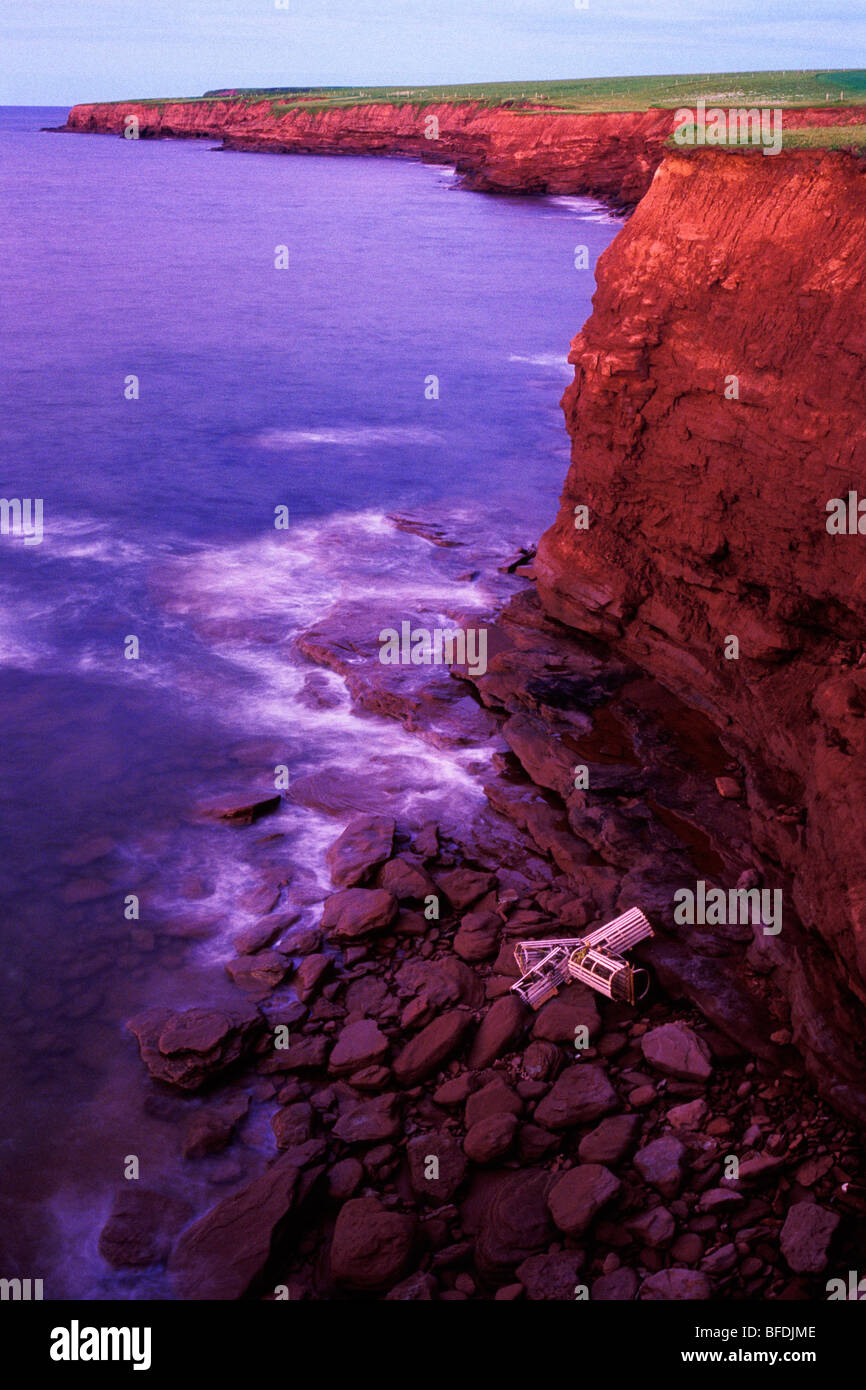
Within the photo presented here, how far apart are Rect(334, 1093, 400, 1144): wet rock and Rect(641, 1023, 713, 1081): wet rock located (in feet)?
10.5

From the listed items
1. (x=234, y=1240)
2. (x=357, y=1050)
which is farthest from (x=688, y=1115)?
(x=234, y=1240)

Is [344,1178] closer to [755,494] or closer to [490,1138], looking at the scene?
[490,1138]

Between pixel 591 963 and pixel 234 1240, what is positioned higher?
pixel 591 963

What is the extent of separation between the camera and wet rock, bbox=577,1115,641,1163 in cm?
1202

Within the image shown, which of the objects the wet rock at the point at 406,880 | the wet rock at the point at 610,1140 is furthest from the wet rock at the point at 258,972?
the wet rock at the point at 610,1140

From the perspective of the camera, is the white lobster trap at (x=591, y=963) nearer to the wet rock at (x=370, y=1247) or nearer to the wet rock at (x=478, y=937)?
the wet rock at (x=478, y=937)

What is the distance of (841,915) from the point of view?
1208 cm

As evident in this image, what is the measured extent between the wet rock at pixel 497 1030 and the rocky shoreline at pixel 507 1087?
0.10ft

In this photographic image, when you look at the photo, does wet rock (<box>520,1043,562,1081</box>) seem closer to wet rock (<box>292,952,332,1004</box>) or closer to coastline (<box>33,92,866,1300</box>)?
coastline (<box>33,92,866,1300</box>)

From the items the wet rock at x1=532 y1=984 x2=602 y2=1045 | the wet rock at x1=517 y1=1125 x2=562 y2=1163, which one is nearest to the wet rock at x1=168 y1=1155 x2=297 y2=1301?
the wet rock at x1=517 y1=1125 x2=562 y2=1163

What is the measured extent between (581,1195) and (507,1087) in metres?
1.79

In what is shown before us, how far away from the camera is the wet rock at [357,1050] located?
45.2 feet

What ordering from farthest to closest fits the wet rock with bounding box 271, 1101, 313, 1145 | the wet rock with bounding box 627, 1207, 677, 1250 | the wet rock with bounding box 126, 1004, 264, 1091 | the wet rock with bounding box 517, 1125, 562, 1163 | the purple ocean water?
the purple ocean water < the wet rock with bounding box 126, 1004, 264, 1091 < the wet rock with bounding box 271, 1101, 313, 1145 < the wet rock with bounding box 517, 1125, 562, 1163 < the wet rock with bounding box 627, 1207, 677, 1250

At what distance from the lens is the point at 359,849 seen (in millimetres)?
17828
